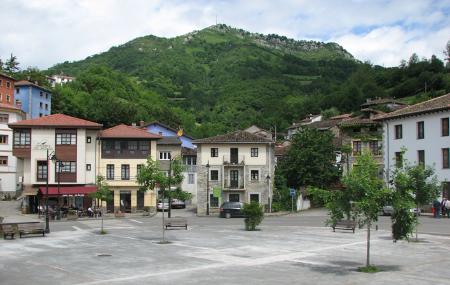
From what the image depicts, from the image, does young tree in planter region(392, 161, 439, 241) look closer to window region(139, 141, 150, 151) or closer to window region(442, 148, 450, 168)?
window region(442, 148, 450, 168)

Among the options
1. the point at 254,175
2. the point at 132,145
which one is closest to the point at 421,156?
the point at 254,175

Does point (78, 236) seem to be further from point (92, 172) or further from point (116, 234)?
point (92, 172)

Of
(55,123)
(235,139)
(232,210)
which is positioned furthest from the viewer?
(235,139)

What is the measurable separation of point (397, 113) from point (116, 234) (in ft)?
110

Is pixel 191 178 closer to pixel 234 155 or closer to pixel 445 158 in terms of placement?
pixel 234 155

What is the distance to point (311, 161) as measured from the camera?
199ft

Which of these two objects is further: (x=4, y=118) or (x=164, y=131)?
(x=164, y=131)

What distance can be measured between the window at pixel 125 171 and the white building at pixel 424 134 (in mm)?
28295

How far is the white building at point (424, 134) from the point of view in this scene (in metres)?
49.2

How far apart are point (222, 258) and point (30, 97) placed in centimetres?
7535

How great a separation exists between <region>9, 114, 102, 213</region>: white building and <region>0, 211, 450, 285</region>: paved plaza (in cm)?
2445

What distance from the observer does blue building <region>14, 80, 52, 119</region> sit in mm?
89000

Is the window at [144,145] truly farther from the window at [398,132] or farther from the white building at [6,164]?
A: the window at [398,132]

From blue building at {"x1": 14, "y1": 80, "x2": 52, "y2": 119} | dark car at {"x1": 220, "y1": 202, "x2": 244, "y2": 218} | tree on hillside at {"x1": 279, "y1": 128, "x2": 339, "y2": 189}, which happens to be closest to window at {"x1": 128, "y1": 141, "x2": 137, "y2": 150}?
dark car at {"x1": 220, "y1": 202, "x2": 244, "y2": 218}
